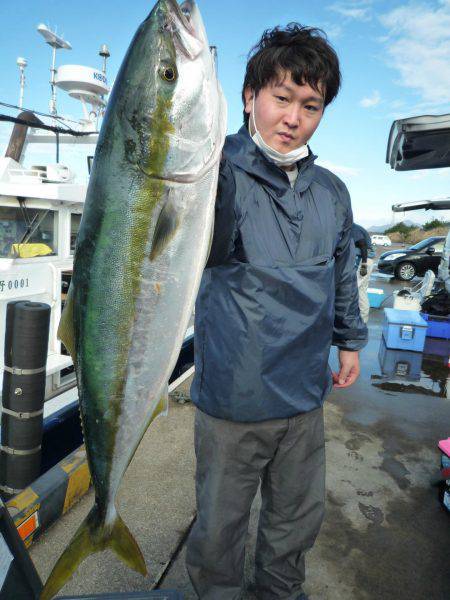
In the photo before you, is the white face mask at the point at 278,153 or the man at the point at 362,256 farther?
the man at the point at 362,256

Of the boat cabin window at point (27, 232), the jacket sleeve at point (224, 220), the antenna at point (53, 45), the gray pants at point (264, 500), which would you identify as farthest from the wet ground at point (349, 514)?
the antenna at point (53, 45)

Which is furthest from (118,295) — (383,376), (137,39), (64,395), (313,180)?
(383,376)

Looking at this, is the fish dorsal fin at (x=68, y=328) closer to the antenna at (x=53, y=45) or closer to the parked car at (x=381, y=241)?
the antenna at (x=53, y=45)

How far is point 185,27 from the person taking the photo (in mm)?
1246

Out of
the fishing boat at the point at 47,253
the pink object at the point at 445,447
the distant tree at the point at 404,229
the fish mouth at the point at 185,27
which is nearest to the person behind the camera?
the fish mouth at the point at 185,27

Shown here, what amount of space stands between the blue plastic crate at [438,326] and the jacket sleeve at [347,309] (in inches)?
221

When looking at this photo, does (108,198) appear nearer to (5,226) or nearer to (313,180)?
(313,180)

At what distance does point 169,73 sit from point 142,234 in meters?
0.49

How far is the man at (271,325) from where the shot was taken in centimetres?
172

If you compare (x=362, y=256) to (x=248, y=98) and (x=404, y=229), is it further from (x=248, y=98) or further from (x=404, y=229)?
(x=404, y=229)

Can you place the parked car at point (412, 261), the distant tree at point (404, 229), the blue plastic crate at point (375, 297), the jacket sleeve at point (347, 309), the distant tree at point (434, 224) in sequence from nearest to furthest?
the jacket sleeve at point (347, 309), the blue plastic crate at point (375, 297), the parked car at point (412, 261), the distant tree at point (434, 224), the distant tree at point (404, 229)

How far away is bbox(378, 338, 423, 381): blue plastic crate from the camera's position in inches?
234

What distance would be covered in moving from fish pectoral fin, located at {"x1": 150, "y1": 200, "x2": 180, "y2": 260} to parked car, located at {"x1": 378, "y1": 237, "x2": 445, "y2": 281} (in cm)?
1779

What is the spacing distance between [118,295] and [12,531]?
A: 0.93 metres
